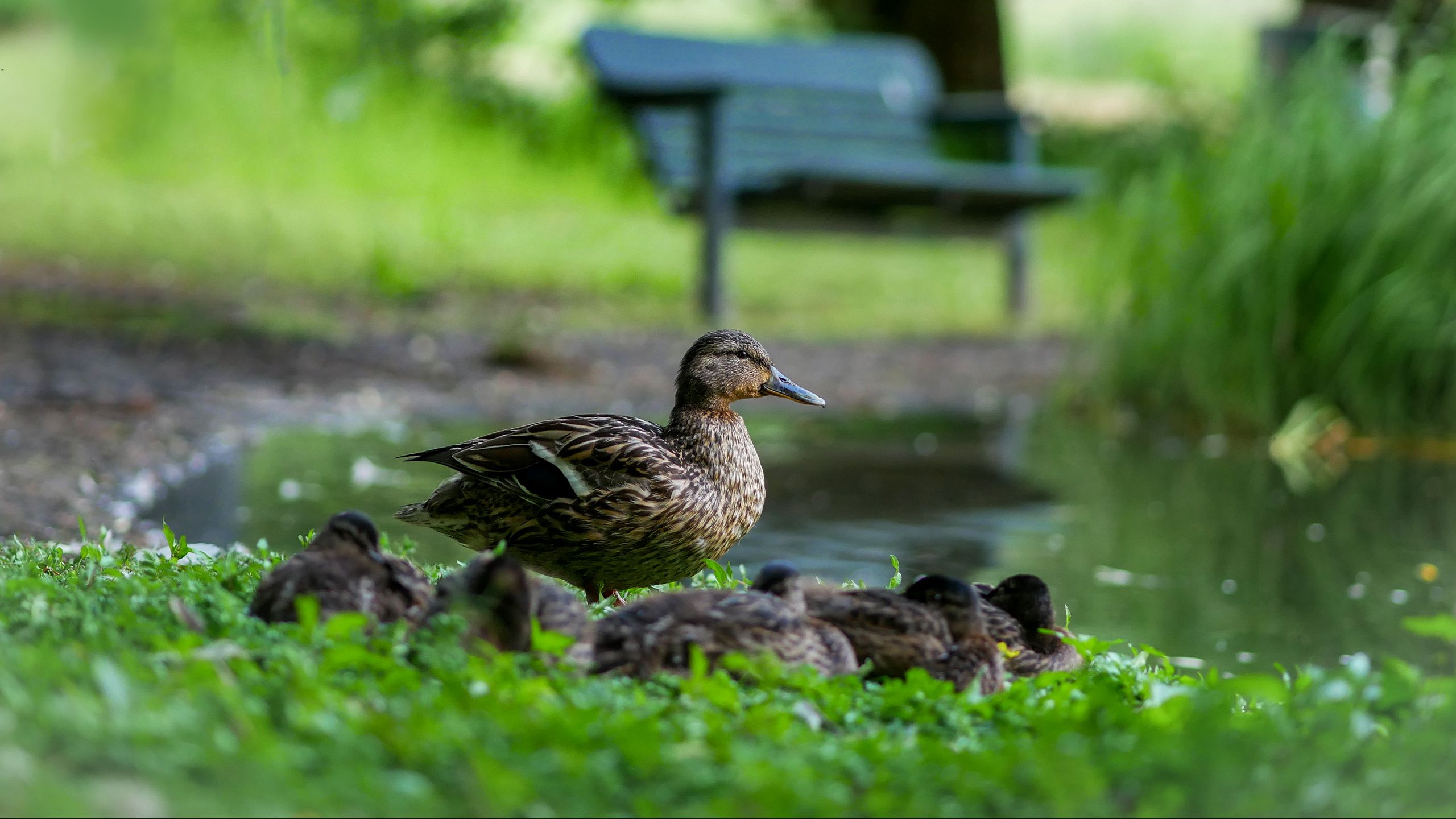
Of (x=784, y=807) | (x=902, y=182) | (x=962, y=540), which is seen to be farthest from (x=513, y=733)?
(x=902, y=182)

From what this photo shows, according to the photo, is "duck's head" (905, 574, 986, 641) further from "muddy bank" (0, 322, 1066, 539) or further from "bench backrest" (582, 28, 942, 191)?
"bench backrest" (582, 28, 942, 191)

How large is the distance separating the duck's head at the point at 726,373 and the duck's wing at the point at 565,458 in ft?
0.64

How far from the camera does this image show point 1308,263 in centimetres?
902

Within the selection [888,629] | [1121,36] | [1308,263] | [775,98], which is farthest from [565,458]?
[1121,36]

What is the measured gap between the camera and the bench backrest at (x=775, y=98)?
540 inches

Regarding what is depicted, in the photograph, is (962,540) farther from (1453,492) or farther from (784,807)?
(784,807)

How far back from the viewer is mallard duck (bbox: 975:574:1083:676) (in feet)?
12.1

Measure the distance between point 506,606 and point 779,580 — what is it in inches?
22.6

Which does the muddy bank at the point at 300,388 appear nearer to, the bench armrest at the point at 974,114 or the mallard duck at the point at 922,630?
the bench armrest at the point at 974,114

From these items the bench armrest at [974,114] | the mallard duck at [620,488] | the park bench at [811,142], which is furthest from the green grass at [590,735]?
the bench armrest at [974,114]

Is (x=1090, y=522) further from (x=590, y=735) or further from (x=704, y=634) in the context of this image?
(x=590, y=735)

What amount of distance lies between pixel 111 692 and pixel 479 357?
8.27 meters

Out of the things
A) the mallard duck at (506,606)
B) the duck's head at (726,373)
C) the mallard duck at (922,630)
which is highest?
the duck's head at (726,373)

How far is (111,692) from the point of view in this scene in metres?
2.48
